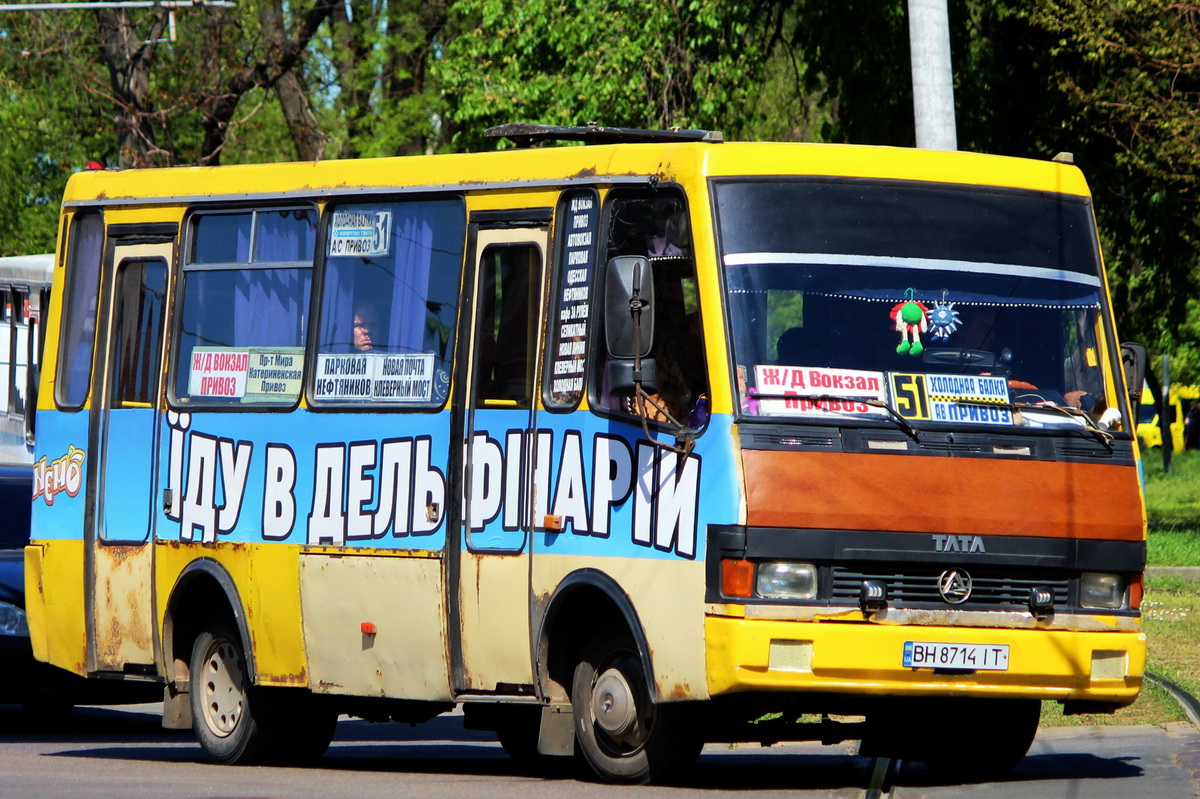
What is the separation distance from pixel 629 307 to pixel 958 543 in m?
1.66

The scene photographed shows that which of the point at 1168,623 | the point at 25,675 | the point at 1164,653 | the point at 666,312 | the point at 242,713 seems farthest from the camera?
the point at 1168,623

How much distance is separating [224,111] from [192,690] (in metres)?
20.4

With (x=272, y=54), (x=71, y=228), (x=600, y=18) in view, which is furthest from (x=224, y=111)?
(x=71, y=228)

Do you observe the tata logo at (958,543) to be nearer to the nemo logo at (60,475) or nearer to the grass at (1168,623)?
the grass at (1168,623)

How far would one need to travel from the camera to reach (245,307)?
38.2 feet

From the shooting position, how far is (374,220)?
10.9m

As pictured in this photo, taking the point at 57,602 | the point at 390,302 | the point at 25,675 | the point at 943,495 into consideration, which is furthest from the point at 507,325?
the point at 25,675

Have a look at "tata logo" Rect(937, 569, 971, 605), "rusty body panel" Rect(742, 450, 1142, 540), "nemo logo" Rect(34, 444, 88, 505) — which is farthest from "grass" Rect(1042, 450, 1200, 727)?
"nemo logo" Rect(34, 444, 88, 505)

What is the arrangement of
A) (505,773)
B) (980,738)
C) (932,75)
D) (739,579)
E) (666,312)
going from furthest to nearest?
(932,75) → (505,773) → (980,738) → (666,312) → (739,579)

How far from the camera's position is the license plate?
8.73m

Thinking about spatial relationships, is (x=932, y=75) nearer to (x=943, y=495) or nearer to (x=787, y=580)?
(x=943, y=495)

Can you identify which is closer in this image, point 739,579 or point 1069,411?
point 739,579

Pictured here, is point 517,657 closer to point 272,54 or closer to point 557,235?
point 557,235

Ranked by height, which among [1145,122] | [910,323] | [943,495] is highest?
[1145,122]
